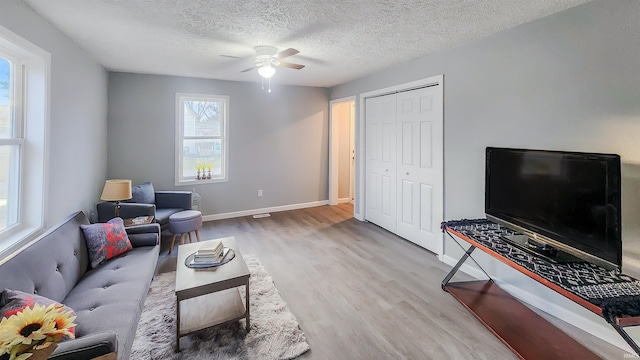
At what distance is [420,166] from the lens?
12.6 feet

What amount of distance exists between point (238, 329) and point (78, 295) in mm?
1073

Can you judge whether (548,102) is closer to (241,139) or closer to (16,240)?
(16,240)

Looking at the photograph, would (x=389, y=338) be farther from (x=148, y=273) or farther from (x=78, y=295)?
(x=78, y=295)

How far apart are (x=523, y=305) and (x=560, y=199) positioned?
3.43 ft

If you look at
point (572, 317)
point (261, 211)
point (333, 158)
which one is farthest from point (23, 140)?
point (333, 158)

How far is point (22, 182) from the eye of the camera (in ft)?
7.95

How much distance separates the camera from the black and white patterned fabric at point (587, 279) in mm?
1487

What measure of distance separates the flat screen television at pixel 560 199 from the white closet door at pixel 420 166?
87cm

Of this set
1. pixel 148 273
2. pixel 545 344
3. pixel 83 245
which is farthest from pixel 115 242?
pixel 545 344

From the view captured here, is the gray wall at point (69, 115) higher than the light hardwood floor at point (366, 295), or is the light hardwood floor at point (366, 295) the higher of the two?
the gray wall at point (69, 115)

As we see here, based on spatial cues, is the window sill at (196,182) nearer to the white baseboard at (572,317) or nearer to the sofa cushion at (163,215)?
the sofa cushion at (163,215)

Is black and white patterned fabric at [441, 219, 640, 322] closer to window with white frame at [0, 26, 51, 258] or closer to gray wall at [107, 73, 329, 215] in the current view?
window with white frame at [0, 26, 51, 258]

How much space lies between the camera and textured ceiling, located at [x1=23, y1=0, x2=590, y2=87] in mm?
2246

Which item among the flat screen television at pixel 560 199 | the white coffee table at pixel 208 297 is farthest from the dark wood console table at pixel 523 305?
the white coffee table at pixel 208 297
